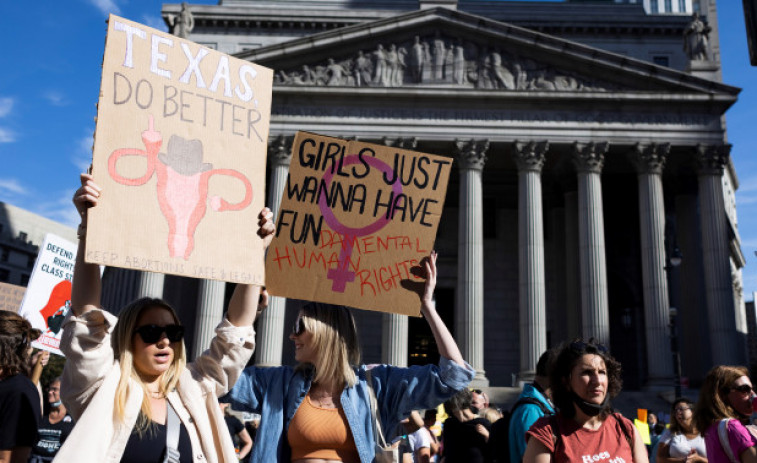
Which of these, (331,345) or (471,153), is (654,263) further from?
(331,345)

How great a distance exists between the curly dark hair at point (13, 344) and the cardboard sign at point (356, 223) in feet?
5.70

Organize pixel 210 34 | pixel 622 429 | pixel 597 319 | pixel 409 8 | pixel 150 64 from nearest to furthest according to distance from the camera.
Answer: pixel 150 64, pixel 622 429, pixel 597 319, pixel 210 34, pixel 409 8

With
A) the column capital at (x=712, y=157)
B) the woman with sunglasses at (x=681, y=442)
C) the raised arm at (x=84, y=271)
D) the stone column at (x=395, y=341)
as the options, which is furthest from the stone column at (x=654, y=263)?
the raised arm at (x=84, y=271)

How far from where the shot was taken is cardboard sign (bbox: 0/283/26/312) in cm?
1178

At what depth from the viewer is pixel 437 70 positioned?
109ft

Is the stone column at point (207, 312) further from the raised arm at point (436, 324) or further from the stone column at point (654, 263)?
the raised arm at point (436, 324)

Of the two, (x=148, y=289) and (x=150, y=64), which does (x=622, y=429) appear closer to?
(x=150, y=64)

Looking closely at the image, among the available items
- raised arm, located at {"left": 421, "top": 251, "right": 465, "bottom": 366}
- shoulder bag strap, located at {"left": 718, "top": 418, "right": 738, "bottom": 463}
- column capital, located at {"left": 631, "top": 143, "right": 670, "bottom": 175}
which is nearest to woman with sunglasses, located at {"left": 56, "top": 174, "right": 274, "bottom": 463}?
raised arm, located at {"left": 421, "top": 251, "right": 465, "bottom": 366}

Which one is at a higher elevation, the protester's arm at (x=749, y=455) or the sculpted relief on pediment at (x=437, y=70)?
the sculpted relief on pediment at (x=437, y=70)

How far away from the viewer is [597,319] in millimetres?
30375

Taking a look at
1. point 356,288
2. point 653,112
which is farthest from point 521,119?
point 356,288

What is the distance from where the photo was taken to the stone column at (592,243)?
30.5 m

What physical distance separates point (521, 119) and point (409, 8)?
19420 millimetres

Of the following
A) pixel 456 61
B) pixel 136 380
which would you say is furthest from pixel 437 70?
pixel 136 380
